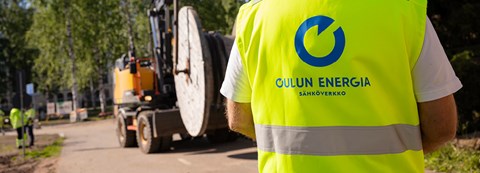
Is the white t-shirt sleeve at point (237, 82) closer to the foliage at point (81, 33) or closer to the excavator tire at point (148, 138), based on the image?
the excavator tire at point (148, 138)

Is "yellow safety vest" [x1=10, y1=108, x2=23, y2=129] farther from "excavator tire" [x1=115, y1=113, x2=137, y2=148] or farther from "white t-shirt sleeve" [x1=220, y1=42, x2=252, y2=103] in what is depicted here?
"white t-shirt sleeve" [x1=220, y1=42, x2=252, y2=103]

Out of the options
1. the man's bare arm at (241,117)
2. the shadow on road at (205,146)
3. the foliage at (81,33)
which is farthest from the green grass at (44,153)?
the foliage at (81,33)

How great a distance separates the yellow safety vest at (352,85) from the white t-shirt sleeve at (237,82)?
0.28m

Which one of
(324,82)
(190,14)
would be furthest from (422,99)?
(190,14)

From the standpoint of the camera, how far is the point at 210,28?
32094 mm

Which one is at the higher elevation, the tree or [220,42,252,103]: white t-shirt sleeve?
the tree

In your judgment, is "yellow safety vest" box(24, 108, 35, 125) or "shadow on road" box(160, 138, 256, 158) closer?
"shadow on road" box(160, 138, 256, 158)

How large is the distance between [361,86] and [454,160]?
19.7ft

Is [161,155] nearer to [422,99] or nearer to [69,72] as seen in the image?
[422,99]

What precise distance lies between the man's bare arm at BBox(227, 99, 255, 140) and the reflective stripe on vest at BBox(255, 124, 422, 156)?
1.15 ft

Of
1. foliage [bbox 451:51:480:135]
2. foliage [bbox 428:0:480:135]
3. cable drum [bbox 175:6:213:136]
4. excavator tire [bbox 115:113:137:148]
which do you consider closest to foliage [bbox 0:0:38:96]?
excavator tire [bbox 115:113:137:148]

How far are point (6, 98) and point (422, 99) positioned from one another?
199 ft

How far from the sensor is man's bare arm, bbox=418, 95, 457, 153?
1688mm

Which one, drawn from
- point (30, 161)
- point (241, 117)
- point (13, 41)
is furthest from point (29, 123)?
point (13, 41)
